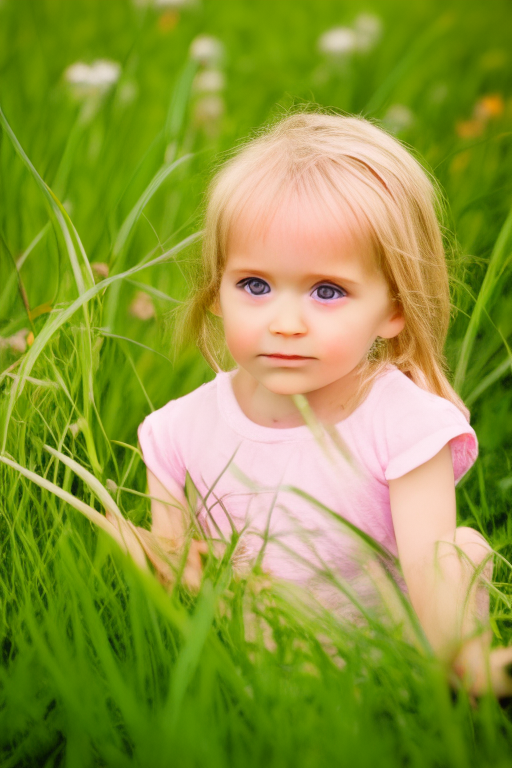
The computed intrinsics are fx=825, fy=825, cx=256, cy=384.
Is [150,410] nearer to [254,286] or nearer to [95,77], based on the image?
[254,286]

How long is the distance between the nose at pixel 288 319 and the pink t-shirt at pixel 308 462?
0.52 ft

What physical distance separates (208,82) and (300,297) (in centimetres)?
152

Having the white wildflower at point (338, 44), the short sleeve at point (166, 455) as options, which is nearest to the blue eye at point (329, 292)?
the short sleeve at point (166, 455)

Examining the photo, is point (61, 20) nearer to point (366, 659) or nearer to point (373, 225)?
point (373, 225)

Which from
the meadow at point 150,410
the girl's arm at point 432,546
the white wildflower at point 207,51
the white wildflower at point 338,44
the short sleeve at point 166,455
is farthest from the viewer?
the white wildflower at point 338,44

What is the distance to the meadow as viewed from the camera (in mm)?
826

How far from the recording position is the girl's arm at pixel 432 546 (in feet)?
3.36

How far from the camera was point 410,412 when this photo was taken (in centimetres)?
112

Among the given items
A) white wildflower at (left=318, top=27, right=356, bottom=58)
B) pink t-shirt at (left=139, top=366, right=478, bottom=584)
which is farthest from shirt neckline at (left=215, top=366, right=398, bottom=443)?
white wildflower at (left=318, top=27, right=356, bottom=58)

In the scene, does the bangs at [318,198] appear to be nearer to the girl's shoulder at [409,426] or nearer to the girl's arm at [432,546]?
the girl's shoulder at [409,426]

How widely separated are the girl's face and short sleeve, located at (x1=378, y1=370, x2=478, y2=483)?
3.3 inches

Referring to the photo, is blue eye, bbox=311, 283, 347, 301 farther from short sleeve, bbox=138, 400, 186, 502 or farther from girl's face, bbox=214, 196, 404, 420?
short sleeve, bbox=138, 400, 186, 502

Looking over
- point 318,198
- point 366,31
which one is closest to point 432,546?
point 318,198

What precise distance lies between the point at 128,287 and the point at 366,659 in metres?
1.04
